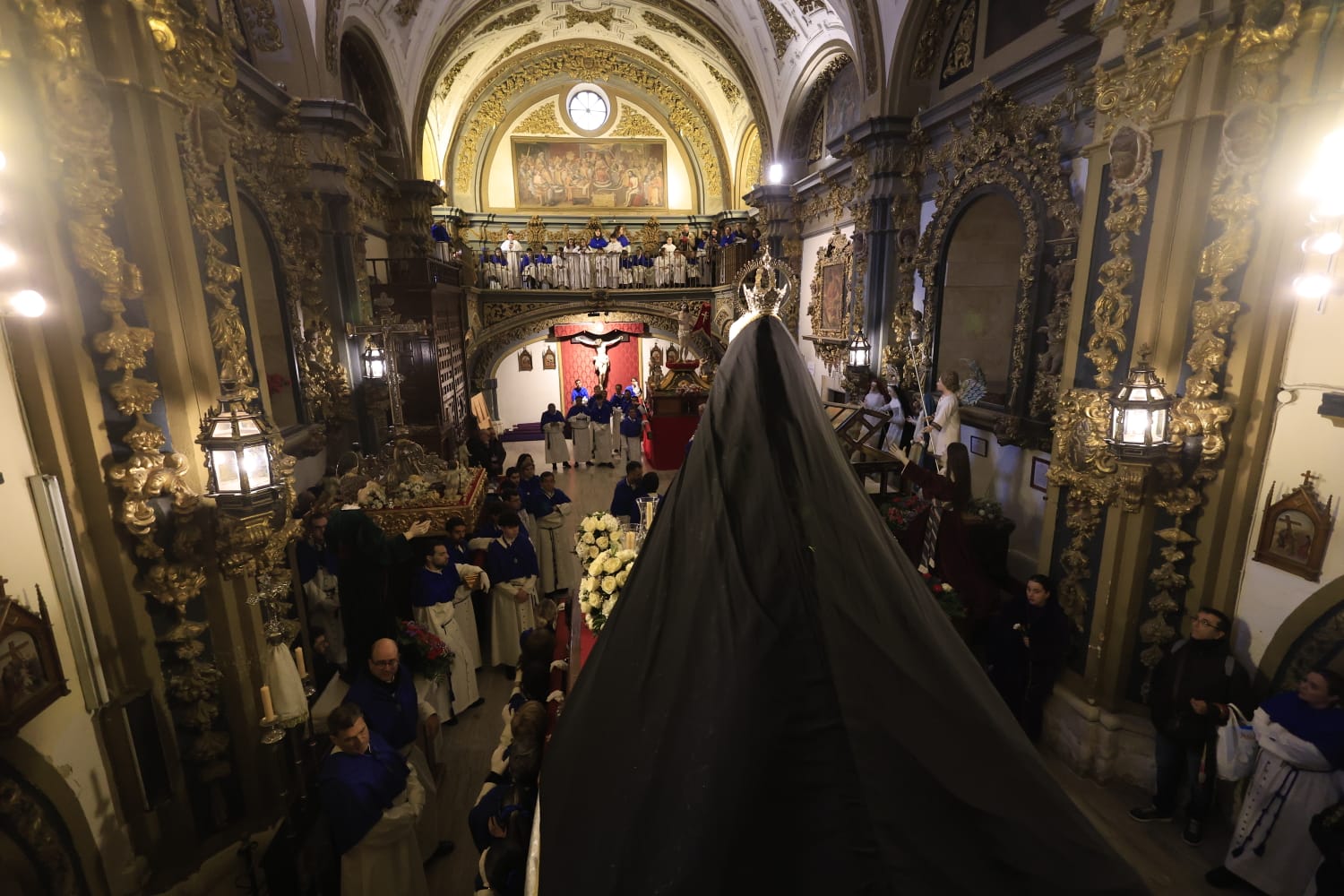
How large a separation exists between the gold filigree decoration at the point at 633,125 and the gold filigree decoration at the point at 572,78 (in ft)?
1.93

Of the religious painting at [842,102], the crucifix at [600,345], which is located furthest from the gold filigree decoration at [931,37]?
the crucifix at [600,345]

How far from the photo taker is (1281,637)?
12.5 ft

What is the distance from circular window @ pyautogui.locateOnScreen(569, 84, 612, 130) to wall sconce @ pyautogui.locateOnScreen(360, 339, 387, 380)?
41.0 ft

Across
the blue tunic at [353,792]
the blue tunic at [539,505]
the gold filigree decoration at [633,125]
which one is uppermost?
the gold filigree decoration at [633,125]

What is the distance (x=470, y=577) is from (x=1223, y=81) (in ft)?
20.3

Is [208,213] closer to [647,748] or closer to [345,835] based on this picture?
[345,835]

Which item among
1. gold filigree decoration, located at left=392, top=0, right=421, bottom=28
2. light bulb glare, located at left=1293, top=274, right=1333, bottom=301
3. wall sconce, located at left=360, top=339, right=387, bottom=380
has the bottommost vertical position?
wall sconce, located at left=360, top=339, right=387, bottom=380

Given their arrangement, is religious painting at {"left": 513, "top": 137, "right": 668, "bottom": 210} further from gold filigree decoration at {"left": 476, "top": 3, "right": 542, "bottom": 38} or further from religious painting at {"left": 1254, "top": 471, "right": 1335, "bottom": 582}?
religious painting at {"left": 1254, "top": 471, "right": 1335, "bottom": 582}

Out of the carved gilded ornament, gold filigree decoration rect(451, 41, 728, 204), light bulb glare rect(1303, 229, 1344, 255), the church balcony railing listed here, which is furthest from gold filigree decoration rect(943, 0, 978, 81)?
gold filigree decoration rect(451, 41, 728, 204)

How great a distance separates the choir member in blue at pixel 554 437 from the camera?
13039mm

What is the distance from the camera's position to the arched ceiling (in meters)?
9.96

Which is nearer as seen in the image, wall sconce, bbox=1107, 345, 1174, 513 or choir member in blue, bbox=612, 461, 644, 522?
wall sconce, bbox=1107, 345, 1174, 513

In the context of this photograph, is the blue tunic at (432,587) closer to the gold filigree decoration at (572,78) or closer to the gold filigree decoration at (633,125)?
the gold filigree decoration at (572,78)

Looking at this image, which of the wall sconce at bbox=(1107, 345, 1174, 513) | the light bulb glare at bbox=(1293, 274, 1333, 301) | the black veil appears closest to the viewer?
the black veil
